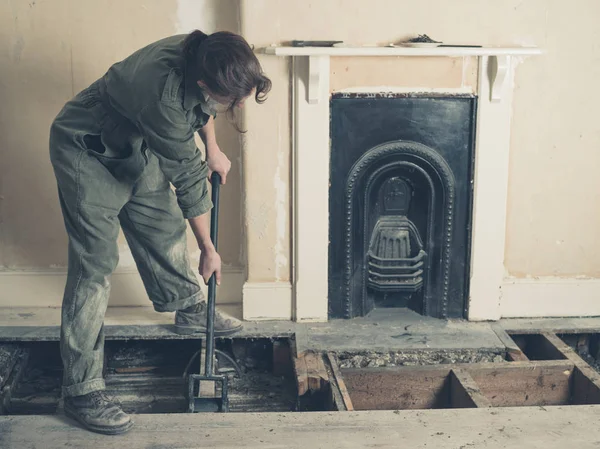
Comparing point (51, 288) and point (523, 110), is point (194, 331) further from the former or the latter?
point (523, 110)

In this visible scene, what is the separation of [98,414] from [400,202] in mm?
1608

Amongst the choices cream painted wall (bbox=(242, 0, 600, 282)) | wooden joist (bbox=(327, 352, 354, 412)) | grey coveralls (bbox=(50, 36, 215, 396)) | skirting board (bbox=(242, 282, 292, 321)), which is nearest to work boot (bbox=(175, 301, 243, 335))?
skirting board (bbox=(242, 282, 292, 321))

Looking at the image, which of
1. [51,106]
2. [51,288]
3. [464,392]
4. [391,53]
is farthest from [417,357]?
[51,106]

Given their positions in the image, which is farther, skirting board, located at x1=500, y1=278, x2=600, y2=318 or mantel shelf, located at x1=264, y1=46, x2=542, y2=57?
skirting board, located at x1=500, y1=278, x2=600, y2=318

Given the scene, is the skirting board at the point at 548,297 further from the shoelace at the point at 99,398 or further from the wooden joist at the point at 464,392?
the shoelace at the point at 99,398

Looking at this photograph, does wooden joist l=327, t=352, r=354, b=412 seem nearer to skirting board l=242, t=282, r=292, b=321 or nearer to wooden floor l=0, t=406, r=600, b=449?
wooden floor l=0, t=406, r=600, b=449

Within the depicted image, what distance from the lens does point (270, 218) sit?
11.0 ft

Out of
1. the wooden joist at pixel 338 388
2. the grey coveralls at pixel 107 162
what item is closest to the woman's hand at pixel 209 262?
the grey coveralls at pixel 107 162

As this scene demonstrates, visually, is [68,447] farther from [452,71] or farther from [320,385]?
[452,71]

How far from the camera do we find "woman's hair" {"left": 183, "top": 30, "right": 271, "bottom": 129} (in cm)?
218

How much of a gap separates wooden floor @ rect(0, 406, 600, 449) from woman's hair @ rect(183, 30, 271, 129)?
41.2 inches

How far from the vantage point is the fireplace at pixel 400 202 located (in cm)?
330

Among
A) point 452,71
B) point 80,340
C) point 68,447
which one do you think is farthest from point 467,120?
point 68,447

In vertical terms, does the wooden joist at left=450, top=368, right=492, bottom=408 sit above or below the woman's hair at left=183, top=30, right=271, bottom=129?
below
